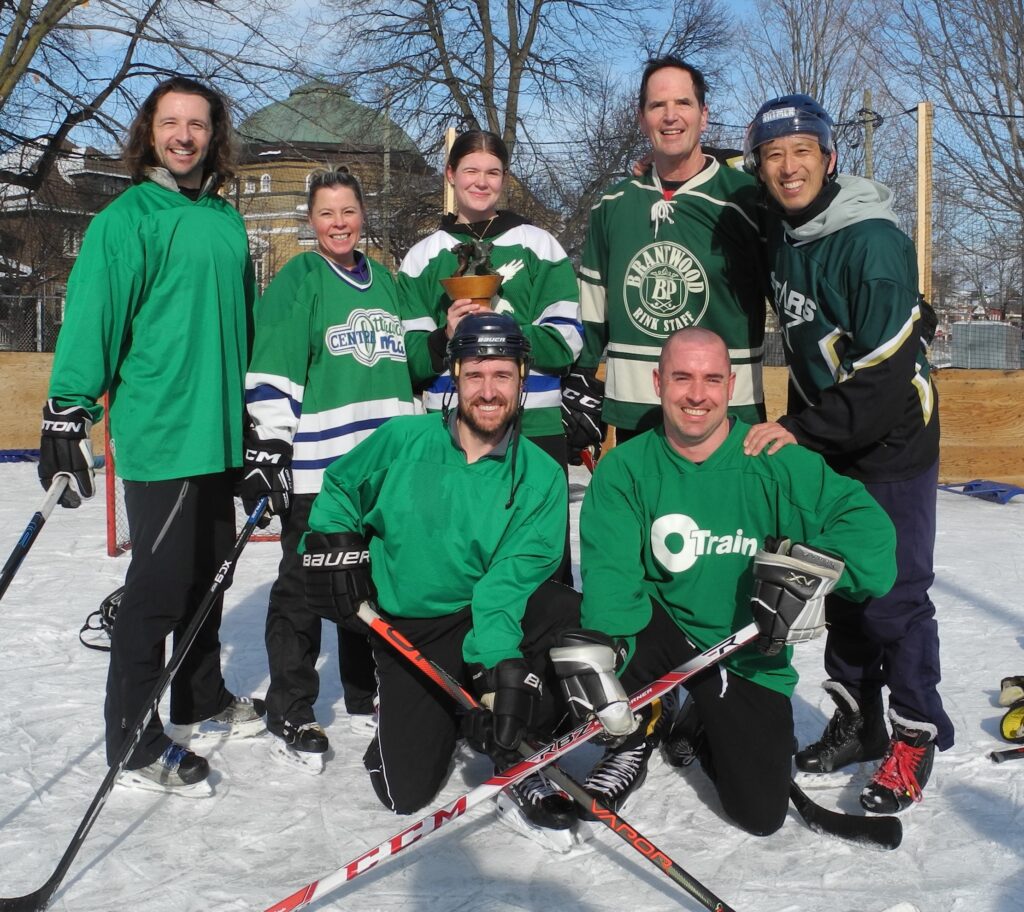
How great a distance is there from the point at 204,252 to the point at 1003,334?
1044cm

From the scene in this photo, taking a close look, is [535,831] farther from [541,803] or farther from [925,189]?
[925,189]

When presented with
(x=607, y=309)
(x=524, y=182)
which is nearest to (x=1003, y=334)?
(x=524, y=182)

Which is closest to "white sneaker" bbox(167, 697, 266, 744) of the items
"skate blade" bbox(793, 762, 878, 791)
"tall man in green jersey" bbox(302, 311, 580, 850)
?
"tall man in green jersey" bbox(302, 311, 580, 850)

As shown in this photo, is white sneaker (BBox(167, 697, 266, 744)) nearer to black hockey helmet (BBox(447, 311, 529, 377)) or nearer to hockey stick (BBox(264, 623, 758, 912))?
hockey stick (BBox(264, 623, 758, 912))

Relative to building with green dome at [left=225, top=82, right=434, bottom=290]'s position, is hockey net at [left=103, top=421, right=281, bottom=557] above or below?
below

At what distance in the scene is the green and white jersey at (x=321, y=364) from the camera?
2885mm

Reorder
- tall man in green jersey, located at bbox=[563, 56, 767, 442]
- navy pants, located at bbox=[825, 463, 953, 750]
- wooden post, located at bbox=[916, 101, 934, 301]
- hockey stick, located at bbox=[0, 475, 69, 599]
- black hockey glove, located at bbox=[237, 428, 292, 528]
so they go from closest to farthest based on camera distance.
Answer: hockey stick, located at bbox=[0, 475, 69, 599], navy pants, located at bbox=[825, 463, 953, 750], black hockey glove, located at bbox=[237, 428, 292, 528], tall man in green jersey, located at bbox=[563, 56, 767, 442], wooden post, located at bbox=[916, 101, 934, 301]

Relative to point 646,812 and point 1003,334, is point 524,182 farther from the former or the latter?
point 646,812

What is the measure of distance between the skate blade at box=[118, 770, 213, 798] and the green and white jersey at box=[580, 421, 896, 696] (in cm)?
112

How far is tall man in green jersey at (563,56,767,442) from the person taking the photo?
9.61 ft

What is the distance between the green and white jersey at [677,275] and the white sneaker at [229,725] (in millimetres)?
1448

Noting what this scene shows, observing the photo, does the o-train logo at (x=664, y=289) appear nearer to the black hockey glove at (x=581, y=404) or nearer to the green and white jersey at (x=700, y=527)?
the black hockey glove at (x=581, y=404)

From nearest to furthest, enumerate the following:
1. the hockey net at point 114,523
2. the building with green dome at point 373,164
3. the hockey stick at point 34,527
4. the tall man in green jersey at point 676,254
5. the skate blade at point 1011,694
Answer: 1. the hockey stick at point 34,527
2. the tall man in green jersey at point 676,254
3. the skate blade at point 1011,694
4. the hockey net at point 114,523
5. the building with green dome at point 373,164

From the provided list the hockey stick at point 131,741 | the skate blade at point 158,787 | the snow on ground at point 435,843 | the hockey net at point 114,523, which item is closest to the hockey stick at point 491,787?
the snow on ground at point 435,843
